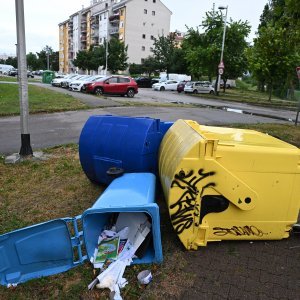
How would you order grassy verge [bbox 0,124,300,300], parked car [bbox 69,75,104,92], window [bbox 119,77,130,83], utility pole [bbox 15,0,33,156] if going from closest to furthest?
grassy verge [bbox 0,124,300,300]
utility pole [bbox 15,0,33,156]
window [bbox 119,77,130,83]
parked car [bbox 69,75,104,92]

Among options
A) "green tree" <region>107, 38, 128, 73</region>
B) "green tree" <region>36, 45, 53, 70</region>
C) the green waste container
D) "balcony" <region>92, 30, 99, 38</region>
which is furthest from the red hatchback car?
"green tree" <region>36, 45, 53, 70</region>

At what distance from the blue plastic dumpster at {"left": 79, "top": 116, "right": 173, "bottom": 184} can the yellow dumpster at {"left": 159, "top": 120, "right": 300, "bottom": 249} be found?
3.31 ft

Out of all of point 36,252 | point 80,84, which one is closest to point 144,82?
point 80,84

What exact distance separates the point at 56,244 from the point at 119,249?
59 centimetres

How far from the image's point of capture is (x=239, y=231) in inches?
144

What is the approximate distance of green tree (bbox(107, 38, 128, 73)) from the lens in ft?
193

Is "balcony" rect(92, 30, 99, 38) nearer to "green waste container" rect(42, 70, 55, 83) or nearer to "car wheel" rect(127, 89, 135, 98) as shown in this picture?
"green waste container" rect(42, 70, 55, 83)

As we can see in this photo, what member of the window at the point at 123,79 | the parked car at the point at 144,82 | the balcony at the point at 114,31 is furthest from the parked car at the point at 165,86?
the balcony at the point at 114,31

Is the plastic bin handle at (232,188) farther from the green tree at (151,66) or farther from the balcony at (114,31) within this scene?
the balcony at (114,31)

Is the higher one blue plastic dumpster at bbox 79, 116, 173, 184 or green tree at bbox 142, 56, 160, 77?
green tree at bbox 142, 56, 160, 77

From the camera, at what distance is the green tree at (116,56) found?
58.8 metres

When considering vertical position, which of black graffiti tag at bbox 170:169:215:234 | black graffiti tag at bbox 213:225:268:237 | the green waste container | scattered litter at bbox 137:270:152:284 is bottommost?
the green waste container

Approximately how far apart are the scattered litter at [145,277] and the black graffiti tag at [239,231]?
0.88 m

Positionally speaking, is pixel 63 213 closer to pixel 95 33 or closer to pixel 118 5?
pixel 118 5
